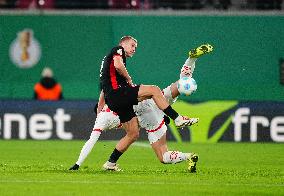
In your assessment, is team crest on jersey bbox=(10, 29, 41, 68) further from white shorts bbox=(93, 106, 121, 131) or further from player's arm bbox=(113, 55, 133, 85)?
player's arm bbox=(113, 55, 133, 85)

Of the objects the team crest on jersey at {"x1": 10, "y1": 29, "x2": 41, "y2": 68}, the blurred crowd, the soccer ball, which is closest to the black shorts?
the soccer ball

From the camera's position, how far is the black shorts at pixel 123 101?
13625 millimetres

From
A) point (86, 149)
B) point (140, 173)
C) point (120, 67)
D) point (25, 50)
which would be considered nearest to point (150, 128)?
point (140, 173)

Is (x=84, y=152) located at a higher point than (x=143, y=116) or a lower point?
lower

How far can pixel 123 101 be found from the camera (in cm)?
1373

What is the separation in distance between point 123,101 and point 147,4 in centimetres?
1112

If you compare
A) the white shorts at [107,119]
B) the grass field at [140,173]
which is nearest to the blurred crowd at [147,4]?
the grass field at [140,173]

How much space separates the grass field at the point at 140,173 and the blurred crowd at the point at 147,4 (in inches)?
198

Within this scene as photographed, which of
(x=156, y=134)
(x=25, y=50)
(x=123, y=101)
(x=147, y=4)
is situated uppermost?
(x=147, y=4)

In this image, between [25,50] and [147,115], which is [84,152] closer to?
[147,115]

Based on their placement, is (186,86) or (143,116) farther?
(186,86)

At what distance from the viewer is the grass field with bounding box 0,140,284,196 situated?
453 inches

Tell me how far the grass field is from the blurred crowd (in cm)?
503

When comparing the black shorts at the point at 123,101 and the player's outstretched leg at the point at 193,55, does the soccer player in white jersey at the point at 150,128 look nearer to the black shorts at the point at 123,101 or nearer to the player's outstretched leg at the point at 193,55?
the player's outstretched leg at the point at 193,55
